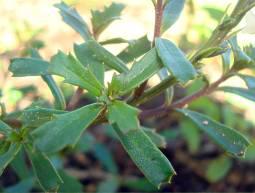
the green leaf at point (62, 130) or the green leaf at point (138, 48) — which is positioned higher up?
the green leaf at point (138, 48)

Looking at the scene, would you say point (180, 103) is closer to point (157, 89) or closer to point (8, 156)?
point (157, 89)

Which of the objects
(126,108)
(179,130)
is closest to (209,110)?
(179,130)

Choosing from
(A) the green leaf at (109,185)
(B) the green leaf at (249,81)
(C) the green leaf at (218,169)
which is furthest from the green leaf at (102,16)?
(C) the green leaf at (218,169)

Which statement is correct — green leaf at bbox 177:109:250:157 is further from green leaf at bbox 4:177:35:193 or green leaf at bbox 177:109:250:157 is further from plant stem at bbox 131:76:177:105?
green leaf at bbox 4:177:35:193

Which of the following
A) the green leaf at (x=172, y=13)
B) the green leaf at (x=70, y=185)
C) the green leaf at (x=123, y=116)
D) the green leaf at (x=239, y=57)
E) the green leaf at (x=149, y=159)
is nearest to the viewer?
the green leaf at (x=123, y=116)

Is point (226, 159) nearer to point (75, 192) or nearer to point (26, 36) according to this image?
point (75, 192)

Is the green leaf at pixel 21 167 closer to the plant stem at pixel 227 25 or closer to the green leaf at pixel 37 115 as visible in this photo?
the green leaf at pixel 37 115

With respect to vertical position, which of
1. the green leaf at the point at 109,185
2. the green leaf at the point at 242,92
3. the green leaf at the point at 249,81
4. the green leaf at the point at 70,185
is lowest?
the green leaf at the point at 109,185
